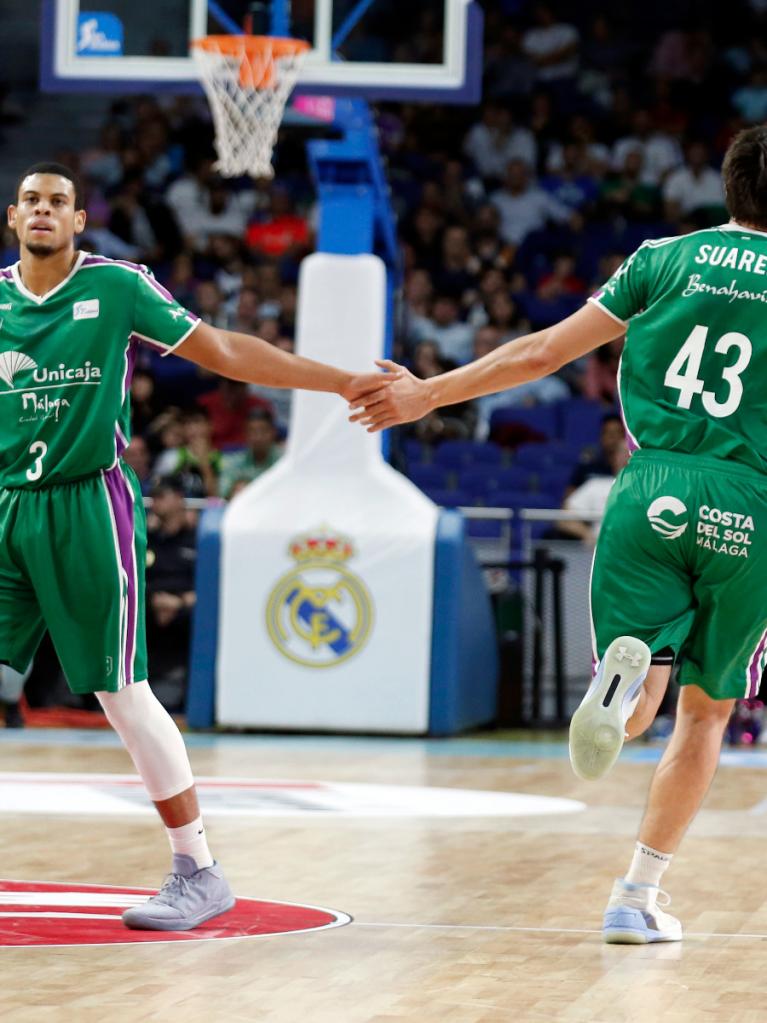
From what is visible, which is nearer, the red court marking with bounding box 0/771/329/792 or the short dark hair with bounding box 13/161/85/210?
the short dark hair with bounding box 13/161/85/210

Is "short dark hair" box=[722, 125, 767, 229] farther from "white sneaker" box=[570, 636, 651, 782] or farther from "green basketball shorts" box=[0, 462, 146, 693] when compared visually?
"green basketball shorts" box=[0, 462, 146, 693]

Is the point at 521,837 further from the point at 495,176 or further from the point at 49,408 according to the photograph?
the point at 495,176

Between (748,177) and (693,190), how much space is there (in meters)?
13.6

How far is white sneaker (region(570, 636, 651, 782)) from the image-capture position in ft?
14.5

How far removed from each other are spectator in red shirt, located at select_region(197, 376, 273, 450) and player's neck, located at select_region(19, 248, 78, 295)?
1047 centimetres

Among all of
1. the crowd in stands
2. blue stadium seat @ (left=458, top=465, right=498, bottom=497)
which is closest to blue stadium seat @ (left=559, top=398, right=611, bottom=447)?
the crowd in stands

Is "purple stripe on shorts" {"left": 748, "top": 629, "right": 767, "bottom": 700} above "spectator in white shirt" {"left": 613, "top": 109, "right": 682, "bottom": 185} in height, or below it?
below

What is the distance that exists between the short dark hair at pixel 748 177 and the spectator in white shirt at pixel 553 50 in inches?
608

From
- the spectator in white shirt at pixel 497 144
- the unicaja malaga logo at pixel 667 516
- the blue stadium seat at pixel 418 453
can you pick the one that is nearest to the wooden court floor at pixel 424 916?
the unicaja malaga logo at pixel 667 516

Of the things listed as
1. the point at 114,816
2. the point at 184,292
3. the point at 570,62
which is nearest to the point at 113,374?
the point at 114,816

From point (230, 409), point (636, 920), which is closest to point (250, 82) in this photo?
point (230, 409)

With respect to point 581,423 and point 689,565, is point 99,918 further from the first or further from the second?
point 581,423

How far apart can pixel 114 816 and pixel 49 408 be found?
2.86 meters

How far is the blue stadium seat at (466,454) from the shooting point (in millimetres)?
14774
